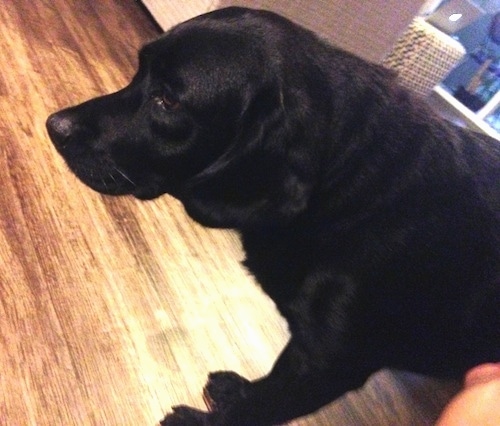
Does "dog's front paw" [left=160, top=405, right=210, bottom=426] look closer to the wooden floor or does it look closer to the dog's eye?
the wooden floor

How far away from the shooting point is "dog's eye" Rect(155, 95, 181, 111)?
2.58ft

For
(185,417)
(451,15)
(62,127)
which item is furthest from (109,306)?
(451,15)

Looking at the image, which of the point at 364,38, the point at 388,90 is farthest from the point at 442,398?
the point at 364,38

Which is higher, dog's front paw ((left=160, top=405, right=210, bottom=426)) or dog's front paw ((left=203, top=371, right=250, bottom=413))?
dog's front paw ((left=203, top=371, right=250, bottom=413))

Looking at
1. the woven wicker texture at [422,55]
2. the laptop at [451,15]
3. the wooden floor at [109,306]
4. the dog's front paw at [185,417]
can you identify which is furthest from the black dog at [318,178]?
the laptop at [451,15]

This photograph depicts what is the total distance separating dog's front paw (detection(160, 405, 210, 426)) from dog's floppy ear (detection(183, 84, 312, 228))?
0.42 m

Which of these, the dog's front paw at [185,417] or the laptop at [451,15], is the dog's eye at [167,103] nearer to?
the dog's front paw at [185,417]

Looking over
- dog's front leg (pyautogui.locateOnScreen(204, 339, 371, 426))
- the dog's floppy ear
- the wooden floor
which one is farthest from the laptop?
dog's front leg (pyautogui.locateOnScreen(204, 339, 371, 426))

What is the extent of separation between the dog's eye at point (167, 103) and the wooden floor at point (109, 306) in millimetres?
500

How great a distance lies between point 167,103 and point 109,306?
0.53 metres

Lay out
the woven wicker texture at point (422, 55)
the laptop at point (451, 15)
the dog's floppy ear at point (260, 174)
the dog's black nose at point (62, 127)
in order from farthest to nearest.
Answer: the laptop at point (451, 15) < the woven wicker texture at point (422, 55) < the dog's black nose at point (62, 127) < the dog's floppy ear at point (260, 174)

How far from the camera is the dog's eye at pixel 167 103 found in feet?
2.58

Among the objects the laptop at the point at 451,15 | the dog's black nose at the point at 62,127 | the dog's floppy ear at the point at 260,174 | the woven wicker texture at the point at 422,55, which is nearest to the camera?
the dog's floppy ear at the point at 260,174

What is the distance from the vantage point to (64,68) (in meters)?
1.60
